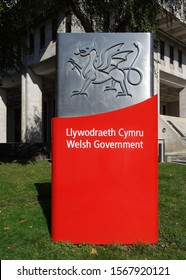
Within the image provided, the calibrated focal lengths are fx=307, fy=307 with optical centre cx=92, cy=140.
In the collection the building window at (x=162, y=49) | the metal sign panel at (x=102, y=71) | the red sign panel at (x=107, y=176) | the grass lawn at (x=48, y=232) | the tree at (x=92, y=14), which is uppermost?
the building window at (x=162, y=49)

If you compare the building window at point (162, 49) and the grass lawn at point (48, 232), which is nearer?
the grass lawn at point (48, 232)

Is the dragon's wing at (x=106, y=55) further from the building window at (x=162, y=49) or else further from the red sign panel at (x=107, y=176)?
the building window at (x=162, y=49)

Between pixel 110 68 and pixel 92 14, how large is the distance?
31.1 feet

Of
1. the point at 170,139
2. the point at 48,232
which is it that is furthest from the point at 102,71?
the point at 170,139

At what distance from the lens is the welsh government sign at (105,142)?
4645mm

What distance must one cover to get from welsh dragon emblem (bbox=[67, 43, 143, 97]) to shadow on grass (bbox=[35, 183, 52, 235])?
2.62 meters

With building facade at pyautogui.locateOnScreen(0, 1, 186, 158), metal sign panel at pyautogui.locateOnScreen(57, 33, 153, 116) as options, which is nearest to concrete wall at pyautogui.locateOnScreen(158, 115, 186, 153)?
building facade at pyautogui.locateOnScreen(0, 1, 186, 158)

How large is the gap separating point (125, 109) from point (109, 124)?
33 centimetres

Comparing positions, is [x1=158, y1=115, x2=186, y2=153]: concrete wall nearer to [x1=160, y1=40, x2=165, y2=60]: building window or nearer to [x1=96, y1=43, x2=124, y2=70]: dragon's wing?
[x1=160, y1=40, x2=165, y2=60]: building window

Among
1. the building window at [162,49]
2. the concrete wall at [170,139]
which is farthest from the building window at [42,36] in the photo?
the concrete wall at [170,139]

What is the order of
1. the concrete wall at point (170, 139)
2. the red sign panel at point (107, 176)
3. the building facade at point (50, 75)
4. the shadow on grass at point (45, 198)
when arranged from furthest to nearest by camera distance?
the building facade at point (50, 75) < the concrete wall at point (170, 139) < the shadow on grass at point (45, 198) < the red sign panel at point (107, 176)

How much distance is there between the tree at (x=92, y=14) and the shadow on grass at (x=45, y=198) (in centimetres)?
669

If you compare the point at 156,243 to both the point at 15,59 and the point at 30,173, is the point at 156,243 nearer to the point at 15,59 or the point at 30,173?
the point at 30,173

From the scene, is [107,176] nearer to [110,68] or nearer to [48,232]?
[48,232]
